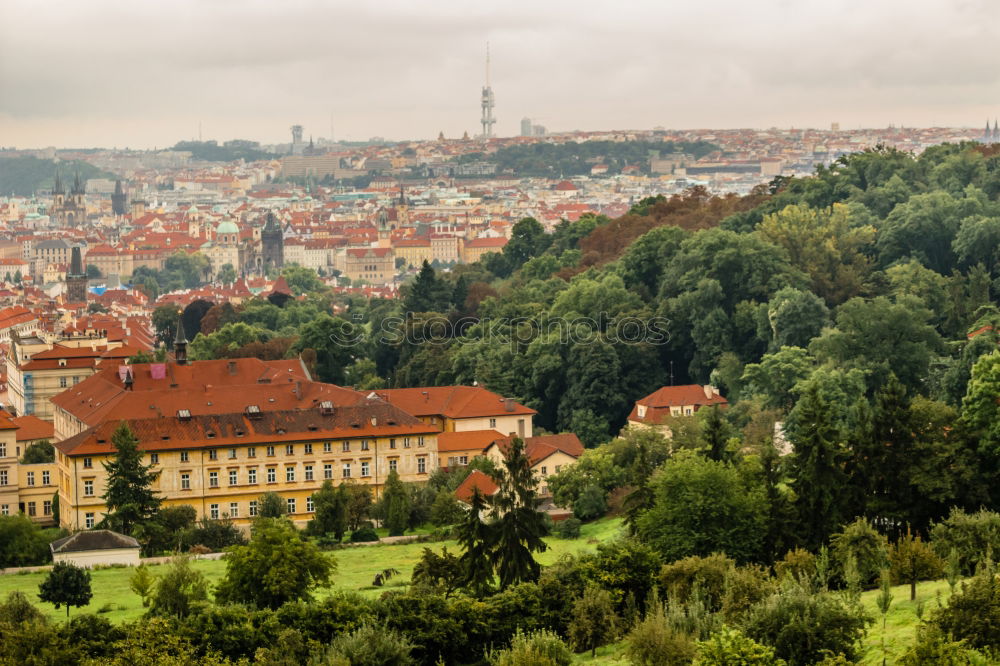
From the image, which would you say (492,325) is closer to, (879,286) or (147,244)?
(879,286)

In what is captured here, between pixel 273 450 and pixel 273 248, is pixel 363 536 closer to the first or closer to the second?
pixel 273 450

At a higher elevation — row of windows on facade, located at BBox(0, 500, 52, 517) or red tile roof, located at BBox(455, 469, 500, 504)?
red tile roof, located at BBox(455, 469, 500, 504)

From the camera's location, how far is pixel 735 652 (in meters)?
24.1

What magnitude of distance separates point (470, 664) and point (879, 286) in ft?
124

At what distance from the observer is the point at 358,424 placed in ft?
171

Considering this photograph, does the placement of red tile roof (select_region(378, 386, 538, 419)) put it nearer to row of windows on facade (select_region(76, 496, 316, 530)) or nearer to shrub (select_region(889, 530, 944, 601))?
row of windows on facade (select_region(76, 496, 316, 530))

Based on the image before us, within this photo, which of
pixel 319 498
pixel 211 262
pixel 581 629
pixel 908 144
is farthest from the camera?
pixel 908 144

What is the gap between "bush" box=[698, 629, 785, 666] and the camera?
2406cm

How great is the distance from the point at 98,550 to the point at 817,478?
16.8 m

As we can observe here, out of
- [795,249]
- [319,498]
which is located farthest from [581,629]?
[795,249]

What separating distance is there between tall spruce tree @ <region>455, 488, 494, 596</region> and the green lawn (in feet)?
6.90

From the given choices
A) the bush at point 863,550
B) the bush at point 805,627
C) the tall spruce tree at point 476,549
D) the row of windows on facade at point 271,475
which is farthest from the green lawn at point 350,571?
the bush at point 805,627

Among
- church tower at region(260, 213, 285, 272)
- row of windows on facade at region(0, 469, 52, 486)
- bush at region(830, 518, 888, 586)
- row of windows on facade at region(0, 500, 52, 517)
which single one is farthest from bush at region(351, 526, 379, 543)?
church tower at region(260, 213, 285, 272)

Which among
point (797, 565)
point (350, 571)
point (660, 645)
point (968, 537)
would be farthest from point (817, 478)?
point (350, 571)
